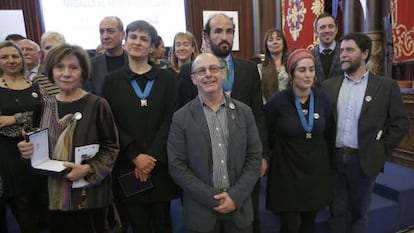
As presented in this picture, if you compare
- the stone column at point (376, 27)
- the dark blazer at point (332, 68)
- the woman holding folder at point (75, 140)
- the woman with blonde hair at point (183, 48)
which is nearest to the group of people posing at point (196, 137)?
the woman holding folder at point (75, 140)

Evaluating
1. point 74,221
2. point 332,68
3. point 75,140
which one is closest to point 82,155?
point 75,140

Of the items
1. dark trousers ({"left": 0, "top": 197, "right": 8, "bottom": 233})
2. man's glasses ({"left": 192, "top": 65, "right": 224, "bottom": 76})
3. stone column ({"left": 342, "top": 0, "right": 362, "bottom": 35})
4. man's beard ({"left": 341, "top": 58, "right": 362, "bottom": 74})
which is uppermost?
stone column ({"left": 342, "top": 0, "right": 362, "bottom": 35})

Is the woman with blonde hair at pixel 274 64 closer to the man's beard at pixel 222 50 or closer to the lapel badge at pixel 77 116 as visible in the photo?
the man's beard at pixel 222 50

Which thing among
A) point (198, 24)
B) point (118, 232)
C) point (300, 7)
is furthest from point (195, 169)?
point (198, 24)

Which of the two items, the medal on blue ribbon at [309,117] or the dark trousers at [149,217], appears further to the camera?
the medal on blue ribbon at [309,117]

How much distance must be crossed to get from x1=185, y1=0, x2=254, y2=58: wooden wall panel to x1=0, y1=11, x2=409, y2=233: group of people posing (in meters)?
5.00

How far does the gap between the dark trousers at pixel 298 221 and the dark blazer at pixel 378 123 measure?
42cm

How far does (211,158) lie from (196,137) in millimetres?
123

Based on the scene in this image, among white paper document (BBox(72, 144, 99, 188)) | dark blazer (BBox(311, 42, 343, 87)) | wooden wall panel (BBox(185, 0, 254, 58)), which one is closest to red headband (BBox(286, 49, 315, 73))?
dark blazer (BBox(311, 42, 343, 87))

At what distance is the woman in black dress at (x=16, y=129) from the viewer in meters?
1.78

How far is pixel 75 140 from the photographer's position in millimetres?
1535

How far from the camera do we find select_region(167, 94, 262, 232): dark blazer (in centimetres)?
157

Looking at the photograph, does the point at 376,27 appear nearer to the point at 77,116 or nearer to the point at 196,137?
the point at 196,137

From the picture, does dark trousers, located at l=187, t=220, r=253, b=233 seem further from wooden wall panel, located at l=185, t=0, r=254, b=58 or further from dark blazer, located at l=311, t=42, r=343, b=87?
wooden wall panel, located at l=185, t=0, r=254, b=58
